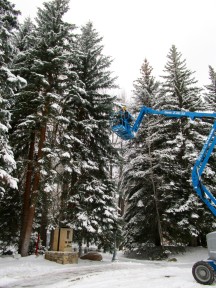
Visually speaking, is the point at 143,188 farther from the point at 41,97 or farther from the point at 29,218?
the point at 41,97

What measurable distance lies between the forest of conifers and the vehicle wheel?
723cm

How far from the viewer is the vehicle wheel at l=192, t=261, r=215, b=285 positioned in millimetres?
8430

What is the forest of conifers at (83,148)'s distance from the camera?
15.3 m

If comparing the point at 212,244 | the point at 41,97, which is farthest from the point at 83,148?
the point at 212,244

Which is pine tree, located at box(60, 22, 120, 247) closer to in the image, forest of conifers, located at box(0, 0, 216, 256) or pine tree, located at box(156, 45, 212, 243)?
forest of conifers, located at box(0, 0, 216, 256)

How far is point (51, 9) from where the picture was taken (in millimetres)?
18000

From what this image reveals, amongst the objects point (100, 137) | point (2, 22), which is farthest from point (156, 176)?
point (2, 22)

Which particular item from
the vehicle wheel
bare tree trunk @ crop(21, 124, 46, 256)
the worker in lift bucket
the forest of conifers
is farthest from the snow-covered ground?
the worker in lift bucket

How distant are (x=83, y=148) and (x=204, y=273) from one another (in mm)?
11257

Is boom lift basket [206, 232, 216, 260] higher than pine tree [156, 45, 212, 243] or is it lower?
lower

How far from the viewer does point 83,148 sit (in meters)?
18.1

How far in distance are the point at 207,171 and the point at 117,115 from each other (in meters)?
8.01

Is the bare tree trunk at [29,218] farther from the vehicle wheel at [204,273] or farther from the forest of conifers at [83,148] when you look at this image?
the vehicle wheel at [204,273]

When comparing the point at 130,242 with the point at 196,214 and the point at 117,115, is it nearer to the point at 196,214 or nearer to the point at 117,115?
the point at 196,214
